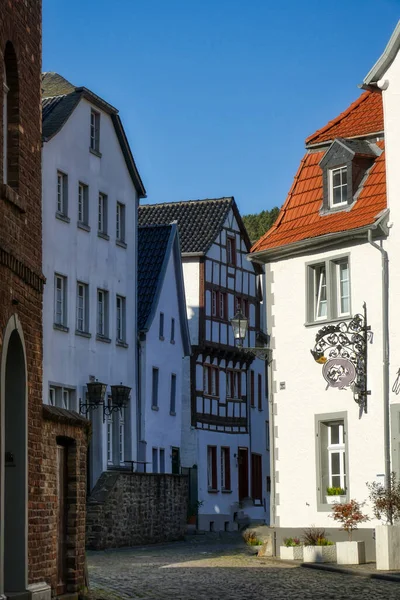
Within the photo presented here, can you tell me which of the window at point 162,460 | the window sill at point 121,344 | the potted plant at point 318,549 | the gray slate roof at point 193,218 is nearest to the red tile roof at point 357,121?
the potted plant at point 318,549

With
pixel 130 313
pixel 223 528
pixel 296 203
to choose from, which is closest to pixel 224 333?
pixel 223 528

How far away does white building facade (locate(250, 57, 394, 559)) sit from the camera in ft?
85.4

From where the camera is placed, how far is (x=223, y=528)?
5122cm

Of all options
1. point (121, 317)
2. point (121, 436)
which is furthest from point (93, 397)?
point (121, 317)

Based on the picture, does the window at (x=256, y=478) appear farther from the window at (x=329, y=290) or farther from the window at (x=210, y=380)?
the window at (x=329, y=290)

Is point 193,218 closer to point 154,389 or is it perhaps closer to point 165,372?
point 165,372

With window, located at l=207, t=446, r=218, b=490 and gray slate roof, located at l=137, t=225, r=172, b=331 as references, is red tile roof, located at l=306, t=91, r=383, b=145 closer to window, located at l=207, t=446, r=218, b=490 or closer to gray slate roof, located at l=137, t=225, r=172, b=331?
gray slate roof, located at l=137, t=225, r=172, b=331

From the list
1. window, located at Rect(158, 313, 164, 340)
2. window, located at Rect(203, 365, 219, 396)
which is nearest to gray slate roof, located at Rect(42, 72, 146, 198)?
window, located at Rect(158, 313, 164, 340)

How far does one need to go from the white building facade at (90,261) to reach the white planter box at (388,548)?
14.1 meters

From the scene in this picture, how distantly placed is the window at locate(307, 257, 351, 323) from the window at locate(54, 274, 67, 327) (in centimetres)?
1089

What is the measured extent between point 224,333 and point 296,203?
2391 cm

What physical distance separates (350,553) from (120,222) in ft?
62.2

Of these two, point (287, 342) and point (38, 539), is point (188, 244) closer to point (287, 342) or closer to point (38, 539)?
point (287, 342)

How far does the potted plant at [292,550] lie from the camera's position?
26.0 meters
